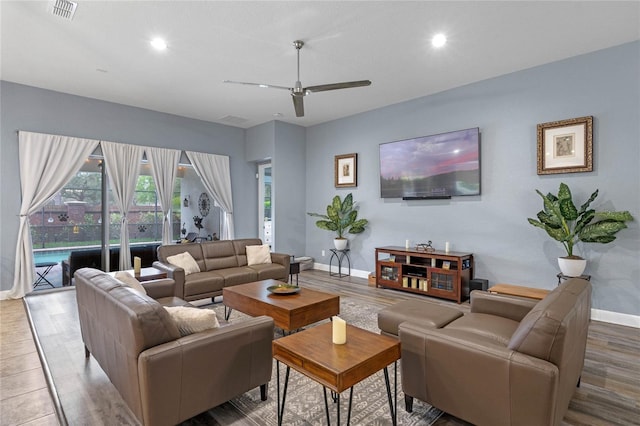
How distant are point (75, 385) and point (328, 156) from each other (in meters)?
5.68

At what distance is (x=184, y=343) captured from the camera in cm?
192

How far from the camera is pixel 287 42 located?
12.2 feet

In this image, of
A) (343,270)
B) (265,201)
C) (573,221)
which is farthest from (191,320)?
(265,201)

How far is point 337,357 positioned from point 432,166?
429 cm

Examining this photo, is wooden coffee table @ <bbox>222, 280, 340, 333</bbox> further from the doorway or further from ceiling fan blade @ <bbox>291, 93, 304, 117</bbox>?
the doorway

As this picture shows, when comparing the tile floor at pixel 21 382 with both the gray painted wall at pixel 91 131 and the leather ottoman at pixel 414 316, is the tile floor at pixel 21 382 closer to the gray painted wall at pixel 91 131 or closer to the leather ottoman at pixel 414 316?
the gray painted wall at pixel 91 131

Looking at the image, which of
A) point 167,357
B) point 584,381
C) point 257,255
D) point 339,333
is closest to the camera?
point 167,357

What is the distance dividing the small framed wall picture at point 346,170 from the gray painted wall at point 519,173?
0.12 m

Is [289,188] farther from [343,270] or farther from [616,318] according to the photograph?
[616,318]

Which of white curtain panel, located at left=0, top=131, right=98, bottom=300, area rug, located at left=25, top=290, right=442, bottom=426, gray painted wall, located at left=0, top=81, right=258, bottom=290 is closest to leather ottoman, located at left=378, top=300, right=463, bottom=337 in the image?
area rug, located at left=25, top=290, right=442, bottom=426

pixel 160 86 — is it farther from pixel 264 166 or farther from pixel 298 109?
pixel 264 166

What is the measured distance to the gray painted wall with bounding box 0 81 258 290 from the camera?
494 centimetres

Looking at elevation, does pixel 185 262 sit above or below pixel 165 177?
below

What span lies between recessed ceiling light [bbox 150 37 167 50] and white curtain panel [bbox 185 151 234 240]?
10.4 feet
